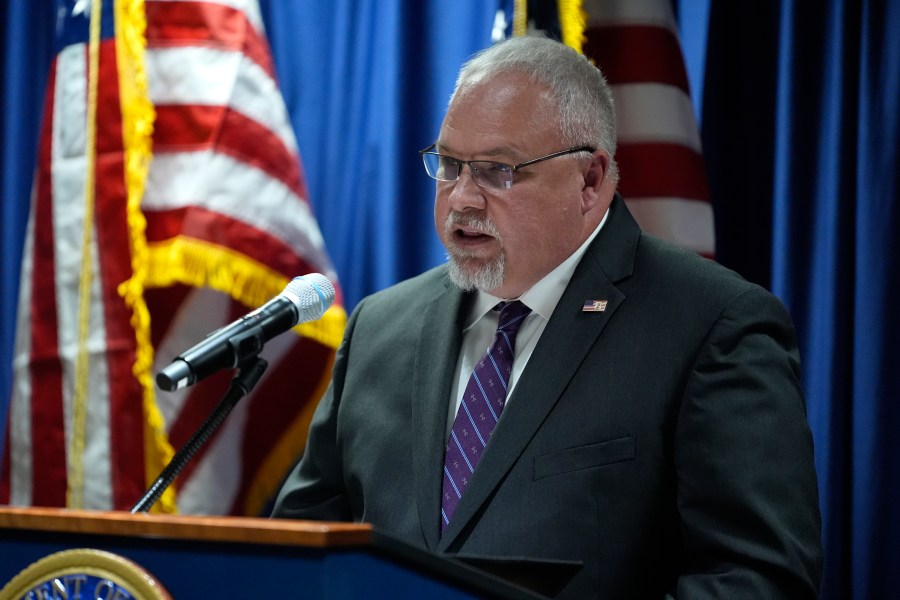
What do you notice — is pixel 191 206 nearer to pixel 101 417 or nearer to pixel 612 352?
pixel 101 417

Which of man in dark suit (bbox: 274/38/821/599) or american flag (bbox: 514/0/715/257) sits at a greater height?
american flag (bbox: 514/0/715/257)


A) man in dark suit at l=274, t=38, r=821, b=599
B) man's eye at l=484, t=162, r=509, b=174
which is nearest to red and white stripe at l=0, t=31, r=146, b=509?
man in dark suit at l=274, t=38, r=821, b=599

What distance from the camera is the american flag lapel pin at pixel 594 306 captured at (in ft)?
6.44

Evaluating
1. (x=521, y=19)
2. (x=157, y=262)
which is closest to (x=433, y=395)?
(x=157, y=262)

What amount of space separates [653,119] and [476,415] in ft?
3.60

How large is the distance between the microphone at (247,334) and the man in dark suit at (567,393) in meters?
0.43

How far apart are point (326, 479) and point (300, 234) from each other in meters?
0.88

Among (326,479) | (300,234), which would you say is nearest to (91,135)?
(300,234)

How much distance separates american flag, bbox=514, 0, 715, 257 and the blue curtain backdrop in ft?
0.63

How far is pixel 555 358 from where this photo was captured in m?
1.92

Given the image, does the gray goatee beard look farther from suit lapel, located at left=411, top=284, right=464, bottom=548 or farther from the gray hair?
the gray hair

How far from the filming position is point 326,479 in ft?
7.21

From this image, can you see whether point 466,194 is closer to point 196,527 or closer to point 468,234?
point 468,234

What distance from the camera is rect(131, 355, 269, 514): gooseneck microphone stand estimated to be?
4.86 feet
